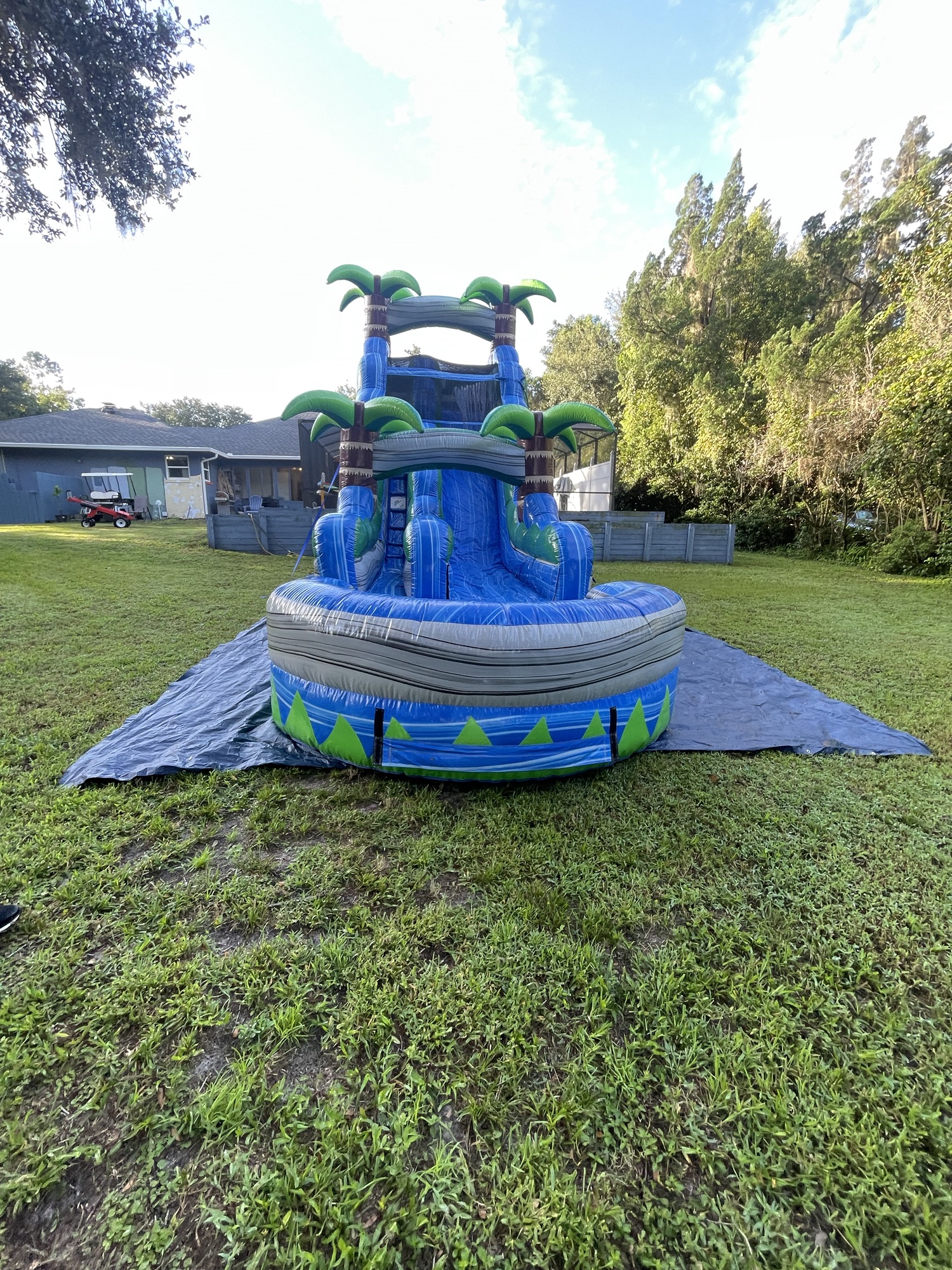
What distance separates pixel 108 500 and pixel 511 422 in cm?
1830

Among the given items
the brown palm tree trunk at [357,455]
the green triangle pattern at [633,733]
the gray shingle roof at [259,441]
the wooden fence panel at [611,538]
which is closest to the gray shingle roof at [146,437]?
the gray shingle roof at [259,441]

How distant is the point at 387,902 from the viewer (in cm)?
171

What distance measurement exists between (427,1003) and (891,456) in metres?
12.2

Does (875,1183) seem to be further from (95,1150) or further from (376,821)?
(376,821)

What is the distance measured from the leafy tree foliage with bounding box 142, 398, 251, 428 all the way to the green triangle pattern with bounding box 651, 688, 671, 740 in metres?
44.5

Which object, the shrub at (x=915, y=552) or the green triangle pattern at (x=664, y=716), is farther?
the shrub at (x=915, y=552)

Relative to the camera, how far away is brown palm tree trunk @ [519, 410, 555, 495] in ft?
12.8

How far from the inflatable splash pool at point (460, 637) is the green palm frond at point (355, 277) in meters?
2.41

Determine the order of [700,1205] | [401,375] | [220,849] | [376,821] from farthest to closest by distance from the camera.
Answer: [401,375]
[376,821]
[220,849]
[700,1205]

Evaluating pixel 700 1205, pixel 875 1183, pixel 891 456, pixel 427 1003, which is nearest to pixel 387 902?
pixel 427 1003

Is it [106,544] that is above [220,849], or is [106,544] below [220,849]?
above

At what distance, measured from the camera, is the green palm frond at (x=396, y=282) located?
217 inches

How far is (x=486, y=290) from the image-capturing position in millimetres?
5578

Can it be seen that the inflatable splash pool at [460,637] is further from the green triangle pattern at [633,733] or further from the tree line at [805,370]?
the tree line at [805,370]
